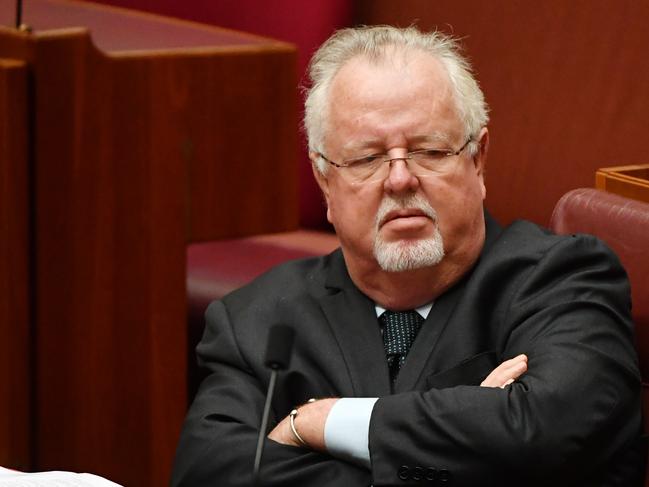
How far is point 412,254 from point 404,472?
1.05 ft

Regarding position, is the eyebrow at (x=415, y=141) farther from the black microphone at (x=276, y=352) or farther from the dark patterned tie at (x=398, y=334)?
the black microphone at (x=276, y=352)

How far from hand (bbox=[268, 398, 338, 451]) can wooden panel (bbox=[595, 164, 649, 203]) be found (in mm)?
583

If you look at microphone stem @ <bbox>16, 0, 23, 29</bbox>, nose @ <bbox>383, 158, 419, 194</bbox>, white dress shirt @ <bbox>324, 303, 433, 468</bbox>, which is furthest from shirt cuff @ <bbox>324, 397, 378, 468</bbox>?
microphone stem @ <bbox>16, 0, 23, 29</bbox>

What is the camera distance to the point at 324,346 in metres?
1.99

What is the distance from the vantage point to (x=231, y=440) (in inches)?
75.2

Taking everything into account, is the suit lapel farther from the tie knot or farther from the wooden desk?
the wooden desk

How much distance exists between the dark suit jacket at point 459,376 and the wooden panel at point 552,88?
794 millimetres

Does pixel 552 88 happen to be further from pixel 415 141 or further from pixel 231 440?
pixel 231 440

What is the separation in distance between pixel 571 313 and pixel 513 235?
203 millimetres

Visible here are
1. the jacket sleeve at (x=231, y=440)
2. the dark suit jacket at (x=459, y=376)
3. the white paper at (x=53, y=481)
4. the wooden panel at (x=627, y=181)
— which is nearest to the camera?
the white paper at (x=53, y=481)

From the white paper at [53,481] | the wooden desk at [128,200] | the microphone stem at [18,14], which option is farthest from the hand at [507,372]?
the microphone stem at [18,14]

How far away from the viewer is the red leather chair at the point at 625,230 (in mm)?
1889

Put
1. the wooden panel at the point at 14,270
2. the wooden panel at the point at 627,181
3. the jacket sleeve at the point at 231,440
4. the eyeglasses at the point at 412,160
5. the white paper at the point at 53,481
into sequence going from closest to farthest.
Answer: the white paper at the point at 53,481
the jacket sleeve at the point at 231,440
the eyeglasses at the point at 412,160
the wooden panel at the point at 627,181
the wooden panel at the point at 14,270

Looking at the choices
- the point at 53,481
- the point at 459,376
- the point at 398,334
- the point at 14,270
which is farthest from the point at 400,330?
the point at 14,270
